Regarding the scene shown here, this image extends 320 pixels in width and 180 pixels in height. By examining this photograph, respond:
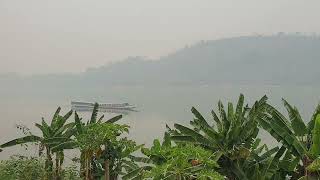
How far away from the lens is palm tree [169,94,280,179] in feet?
67.3

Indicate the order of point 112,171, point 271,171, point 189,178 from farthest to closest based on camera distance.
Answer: point 112,171 → point 271,171 → point 189,178

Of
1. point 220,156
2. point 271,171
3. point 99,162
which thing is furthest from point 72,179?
point 271,171

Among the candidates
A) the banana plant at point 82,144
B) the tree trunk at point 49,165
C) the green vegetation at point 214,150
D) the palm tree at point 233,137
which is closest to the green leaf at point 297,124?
the green vegetation at point 214,150

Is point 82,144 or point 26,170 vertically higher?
point 82,144

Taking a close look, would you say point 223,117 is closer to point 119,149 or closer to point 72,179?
point 119,149

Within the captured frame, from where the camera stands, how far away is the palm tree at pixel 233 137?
67.3 ft

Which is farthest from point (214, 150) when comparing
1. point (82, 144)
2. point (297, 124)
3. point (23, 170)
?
point (23, 170)

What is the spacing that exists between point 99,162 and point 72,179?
5.89ft

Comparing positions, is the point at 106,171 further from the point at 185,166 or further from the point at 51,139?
the point at 185,166

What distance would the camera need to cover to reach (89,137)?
67.3 feet

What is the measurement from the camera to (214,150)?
2086cm

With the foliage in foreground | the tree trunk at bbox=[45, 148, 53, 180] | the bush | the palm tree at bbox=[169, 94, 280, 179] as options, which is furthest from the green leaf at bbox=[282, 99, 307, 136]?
the tree trunk at bbox=[45, 148, 53, 180]

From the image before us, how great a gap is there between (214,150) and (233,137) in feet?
3.71

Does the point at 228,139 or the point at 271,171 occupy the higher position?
the point at 228,139
